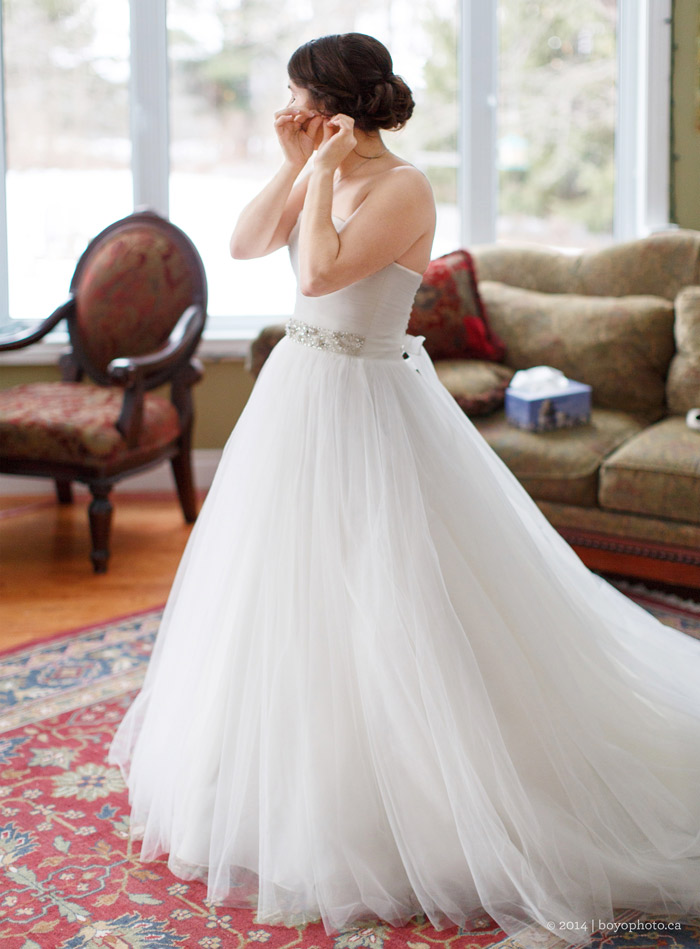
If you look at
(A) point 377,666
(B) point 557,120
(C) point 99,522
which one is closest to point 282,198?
(A) point 377,666

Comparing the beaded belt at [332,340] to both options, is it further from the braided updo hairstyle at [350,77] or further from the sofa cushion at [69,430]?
the sofa cushion at [69,430]

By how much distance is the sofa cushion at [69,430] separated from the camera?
11.5 ft

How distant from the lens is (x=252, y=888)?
71.5 inches

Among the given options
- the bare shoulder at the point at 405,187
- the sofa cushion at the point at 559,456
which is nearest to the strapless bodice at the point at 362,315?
the bare shoulder at the point at 405,187

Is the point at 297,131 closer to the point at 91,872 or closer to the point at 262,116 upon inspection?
the point at 91,872

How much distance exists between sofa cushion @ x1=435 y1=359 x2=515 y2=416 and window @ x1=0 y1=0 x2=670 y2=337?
1.16 m

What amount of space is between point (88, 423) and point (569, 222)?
2.45 m

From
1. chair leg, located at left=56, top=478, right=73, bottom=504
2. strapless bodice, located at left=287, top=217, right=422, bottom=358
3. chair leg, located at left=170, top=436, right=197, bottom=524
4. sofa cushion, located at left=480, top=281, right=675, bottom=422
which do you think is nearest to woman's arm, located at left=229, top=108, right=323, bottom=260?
strapless bodice, located at left=287, top=217, right=422, bottom=358

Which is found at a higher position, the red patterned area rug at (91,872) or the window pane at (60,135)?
the window pane at (60,135)

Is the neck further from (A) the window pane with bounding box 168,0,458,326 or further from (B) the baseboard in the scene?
(B) the baseboard

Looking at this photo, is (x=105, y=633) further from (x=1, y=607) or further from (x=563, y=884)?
(x=563, y=884)

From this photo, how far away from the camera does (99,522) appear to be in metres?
3.57

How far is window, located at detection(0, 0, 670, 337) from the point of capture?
14.4 feet

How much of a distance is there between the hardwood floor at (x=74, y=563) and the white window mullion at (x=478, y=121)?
1.88 m
